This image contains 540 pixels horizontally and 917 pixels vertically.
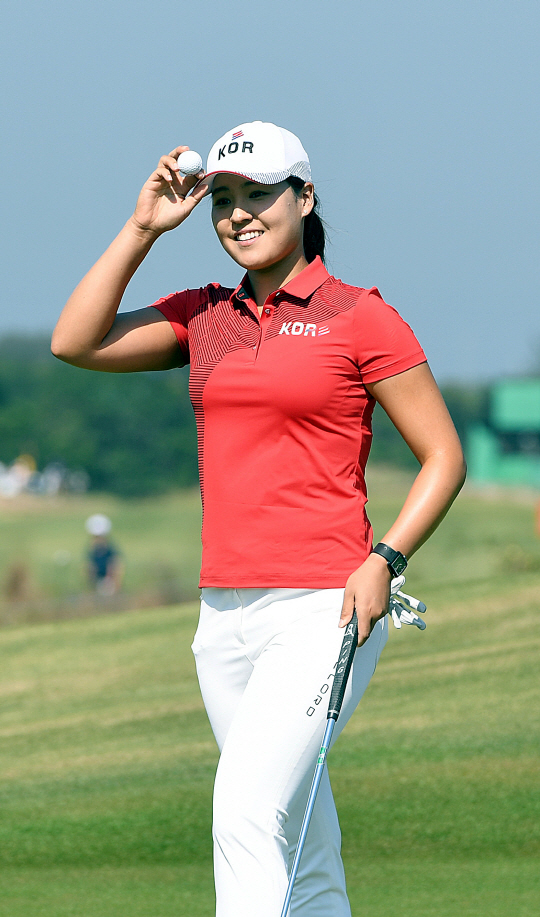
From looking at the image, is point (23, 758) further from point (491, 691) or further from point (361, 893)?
point (361, 893)

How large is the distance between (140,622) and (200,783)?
7556 millimetres

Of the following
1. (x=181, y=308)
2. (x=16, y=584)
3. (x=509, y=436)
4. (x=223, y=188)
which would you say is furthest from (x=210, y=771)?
(x=509, y=436)

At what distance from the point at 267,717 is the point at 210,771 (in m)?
5.36

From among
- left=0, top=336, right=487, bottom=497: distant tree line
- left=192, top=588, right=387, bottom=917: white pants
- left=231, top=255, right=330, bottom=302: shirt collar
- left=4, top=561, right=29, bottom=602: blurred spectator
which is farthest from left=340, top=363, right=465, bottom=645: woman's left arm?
left=0, top=336, right=487, bottom=497: distant tree line

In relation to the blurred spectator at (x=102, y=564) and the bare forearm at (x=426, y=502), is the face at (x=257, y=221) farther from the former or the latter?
the blurred spectator at (x=102, y=564)

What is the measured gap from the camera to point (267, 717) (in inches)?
117

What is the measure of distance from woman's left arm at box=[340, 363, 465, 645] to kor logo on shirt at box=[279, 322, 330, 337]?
0.18 metres

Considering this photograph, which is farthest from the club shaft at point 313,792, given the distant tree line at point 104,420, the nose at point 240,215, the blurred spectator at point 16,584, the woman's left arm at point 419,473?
the distant tree line at point 104,420

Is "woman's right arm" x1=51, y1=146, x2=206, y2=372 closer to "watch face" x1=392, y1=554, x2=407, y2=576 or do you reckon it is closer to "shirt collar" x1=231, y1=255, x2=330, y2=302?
"shirt collar" x1=231, y1=255, x2=330, y2=302

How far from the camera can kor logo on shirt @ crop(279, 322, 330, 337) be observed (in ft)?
10.2

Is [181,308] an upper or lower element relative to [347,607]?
upper

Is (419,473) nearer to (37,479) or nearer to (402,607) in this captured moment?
(402,607)

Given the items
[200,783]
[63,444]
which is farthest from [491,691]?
[63,444]

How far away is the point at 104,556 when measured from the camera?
22234 millimetres
